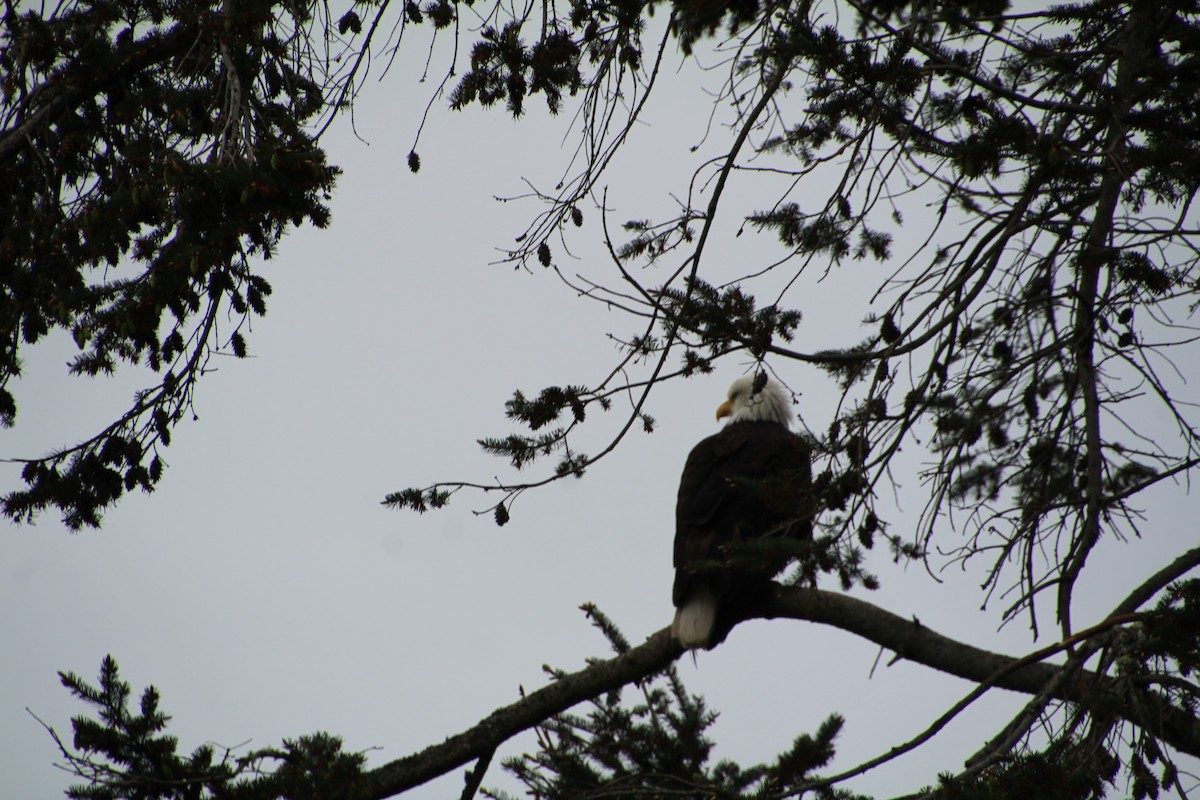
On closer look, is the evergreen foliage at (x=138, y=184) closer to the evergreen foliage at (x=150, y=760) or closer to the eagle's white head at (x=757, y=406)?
the evergreen foliage at (x=150, y=760)

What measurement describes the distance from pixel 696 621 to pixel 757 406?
7.04 ft

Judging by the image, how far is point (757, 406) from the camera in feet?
21.6

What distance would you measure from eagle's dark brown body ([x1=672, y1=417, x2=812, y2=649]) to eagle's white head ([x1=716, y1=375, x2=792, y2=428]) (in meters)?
0.12

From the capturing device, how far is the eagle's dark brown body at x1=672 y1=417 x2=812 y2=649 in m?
4.75

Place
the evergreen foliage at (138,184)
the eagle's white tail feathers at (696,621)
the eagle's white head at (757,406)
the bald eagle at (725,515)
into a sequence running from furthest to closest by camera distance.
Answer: the eagle's white head at (757,406)
the bald eagle at (725,515)
the eagle's white tail feathers at (696,621)
the evergreen foliage at (138,184)

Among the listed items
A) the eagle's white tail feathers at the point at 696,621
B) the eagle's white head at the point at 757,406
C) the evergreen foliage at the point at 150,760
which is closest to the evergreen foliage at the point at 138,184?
the evergreen foliage at the point at 150,760

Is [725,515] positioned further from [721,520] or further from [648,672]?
[648,672]

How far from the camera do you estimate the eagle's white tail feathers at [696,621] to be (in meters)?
4.59

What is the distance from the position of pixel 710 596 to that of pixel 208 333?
2523 mm

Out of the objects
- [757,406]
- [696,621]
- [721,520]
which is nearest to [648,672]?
[696,621]

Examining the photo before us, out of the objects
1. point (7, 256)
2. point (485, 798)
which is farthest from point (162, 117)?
point (485, 798)

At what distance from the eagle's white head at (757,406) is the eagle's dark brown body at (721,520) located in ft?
0.40

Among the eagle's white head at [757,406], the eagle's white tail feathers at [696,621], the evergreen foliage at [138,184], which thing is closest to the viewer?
the evergreen foliage at [138,184]

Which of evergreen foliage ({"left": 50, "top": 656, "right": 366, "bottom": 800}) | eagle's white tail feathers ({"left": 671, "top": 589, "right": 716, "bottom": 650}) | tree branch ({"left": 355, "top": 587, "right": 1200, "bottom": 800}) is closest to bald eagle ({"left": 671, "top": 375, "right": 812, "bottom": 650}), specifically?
eagle's white tail feathers ({"left": 671, "top": 589, "right": 716, "bottom": 650})
